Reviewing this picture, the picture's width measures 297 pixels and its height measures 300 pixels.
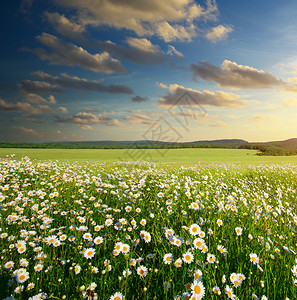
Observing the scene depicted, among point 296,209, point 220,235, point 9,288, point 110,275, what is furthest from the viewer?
point 296,209

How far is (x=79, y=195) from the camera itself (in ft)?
18.0

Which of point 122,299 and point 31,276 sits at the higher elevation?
point 122,299

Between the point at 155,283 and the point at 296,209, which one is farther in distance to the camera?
the point at 296,209

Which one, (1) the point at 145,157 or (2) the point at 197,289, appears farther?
(1) the point at 145,157

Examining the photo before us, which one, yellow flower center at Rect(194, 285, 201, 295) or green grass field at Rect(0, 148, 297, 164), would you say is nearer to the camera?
yellow flower center at Rect(194, 285, 201, 295)

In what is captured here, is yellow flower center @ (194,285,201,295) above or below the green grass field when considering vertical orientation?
above

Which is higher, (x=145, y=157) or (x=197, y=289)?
(x=197, y=289)

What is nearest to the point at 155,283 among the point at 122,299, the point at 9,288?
the point at 122,299

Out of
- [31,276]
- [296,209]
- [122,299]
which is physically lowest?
[296,209]

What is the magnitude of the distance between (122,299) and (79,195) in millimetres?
3984

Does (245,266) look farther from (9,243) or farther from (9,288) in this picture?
(9,243)

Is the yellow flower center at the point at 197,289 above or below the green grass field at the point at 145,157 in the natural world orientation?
above

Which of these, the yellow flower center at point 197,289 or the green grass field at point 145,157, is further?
the green grass field at point 145,157

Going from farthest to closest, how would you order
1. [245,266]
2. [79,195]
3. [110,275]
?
[79,195]
[245,266]
[110,275]
